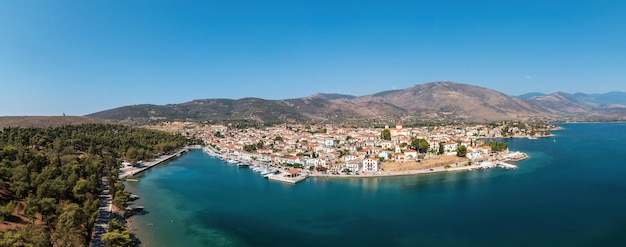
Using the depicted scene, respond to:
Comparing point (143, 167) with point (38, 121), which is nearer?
point (143, 167)

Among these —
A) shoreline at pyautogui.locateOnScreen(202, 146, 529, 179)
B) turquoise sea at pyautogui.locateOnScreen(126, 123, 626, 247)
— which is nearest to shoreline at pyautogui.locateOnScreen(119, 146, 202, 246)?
turquoise sea at pyautogui.locateOnScreen(126, 123, 626, 247)

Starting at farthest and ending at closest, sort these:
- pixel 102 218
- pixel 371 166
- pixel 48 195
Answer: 1. pixel 371 166
2. pixel 48 195
3. pixel 102 218

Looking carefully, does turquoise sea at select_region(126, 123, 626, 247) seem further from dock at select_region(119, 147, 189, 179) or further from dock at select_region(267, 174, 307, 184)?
dock at select_region(119, 147, 189, 179)

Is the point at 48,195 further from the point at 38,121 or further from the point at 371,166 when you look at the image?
the point at 38,121

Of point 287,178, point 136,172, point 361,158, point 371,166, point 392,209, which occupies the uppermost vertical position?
point 361,158

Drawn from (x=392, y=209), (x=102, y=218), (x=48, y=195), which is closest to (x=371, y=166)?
(x=392, y=209)

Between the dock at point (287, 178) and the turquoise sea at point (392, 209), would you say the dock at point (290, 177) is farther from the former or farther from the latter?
the turquoise sea at point (392, 209)

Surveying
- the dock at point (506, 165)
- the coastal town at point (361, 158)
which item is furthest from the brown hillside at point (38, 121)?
the dock at point (506, 165)

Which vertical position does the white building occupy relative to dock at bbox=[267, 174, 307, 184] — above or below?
above
